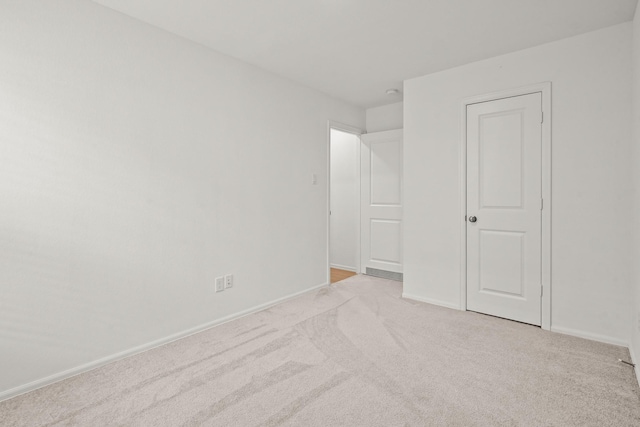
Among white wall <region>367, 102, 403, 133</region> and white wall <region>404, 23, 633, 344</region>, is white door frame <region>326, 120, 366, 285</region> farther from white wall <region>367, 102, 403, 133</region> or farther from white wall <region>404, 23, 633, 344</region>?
white wall <region>404, 23, 633, 344</region>

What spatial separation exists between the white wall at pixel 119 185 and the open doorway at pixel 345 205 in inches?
65.6

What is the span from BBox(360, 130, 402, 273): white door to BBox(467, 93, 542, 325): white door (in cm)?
126

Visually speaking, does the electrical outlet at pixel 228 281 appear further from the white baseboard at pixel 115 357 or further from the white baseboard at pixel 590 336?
the white baseboard at pixel 590 336

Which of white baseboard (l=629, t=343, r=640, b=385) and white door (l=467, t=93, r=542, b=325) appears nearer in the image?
white baseboard (l=629, t=343, r=640, b=385)

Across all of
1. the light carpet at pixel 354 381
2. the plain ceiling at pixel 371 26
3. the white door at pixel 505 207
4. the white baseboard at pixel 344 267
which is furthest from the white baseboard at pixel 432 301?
the plain ceiling at pixel 371 26

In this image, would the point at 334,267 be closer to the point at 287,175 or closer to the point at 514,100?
the point at 287,175

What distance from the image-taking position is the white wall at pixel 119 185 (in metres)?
1.87

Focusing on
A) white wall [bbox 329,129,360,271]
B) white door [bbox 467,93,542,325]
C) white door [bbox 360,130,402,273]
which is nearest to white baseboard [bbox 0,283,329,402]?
white door [bbox 360,130,402,273]

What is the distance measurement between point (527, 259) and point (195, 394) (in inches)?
109

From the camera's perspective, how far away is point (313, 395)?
6.00 feet

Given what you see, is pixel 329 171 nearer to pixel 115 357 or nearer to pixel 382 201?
pixel 382 201

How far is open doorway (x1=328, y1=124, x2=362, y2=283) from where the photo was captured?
187 inches

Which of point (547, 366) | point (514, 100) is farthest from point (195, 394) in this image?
point (514, 100)

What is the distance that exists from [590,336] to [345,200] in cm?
322
